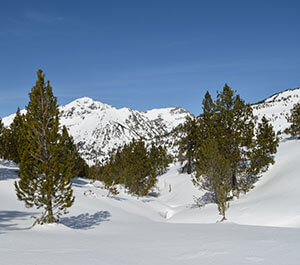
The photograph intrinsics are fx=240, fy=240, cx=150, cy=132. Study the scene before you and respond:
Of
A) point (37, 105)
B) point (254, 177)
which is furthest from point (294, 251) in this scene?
point (254, 177)

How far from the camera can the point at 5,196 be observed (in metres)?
21.8

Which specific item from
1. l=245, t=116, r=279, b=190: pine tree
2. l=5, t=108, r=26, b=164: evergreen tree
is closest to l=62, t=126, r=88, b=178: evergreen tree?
l=5, t=108, r=26, b=164: evergreen tree

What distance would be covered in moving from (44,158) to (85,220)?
7.34m

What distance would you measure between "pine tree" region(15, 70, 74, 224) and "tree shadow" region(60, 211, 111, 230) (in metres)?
3.07

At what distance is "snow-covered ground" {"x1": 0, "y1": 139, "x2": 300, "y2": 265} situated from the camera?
6621mm

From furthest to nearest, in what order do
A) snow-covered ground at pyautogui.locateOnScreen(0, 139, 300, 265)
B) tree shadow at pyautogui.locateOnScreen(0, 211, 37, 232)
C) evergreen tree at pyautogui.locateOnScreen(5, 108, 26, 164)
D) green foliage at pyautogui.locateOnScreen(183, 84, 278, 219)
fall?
1. evergreen tree at pyautogui.locateOnScreen(5, 108, 26, 164)
2. green foliage at pyautogui.locateOnScreen(183, 84, 278, 219)
3. tree shadow at pyautogui.locateOnScreen(0, 211, 37, 232)
4. snow-covered ground at pyautogui.locateOnScreen(0, 139, 300, 265)

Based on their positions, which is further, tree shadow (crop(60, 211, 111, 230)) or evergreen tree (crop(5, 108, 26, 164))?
evergreen tree (crop(5, 108, 26, 164))

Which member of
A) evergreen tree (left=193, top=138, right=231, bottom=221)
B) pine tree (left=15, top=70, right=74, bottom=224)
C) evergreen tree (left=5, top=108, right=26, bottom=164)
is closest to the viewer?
pine tree (left=15, top=70, right=74, bottom=224)

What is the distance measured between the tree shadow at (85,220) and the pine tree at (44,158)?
3066 millimetres

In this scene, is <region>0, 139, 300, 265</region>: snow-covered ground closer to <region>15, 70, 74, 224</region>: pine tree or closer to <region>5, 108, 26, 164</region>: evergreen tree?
<region>15, 70, 74, 224</region>: pine tree

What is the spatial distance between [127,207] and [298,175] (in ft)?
64.4

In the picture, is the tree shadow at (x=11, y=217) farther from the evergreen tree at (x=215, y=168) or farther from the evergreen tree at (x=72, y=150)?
the evergreen tree at (x=215, y=168)

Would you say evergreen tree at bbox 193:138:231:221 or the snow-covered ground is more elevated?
evergreen tree at bbox 193:138:231:221

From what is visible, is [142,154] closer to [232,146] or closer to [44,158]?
[232,146]
